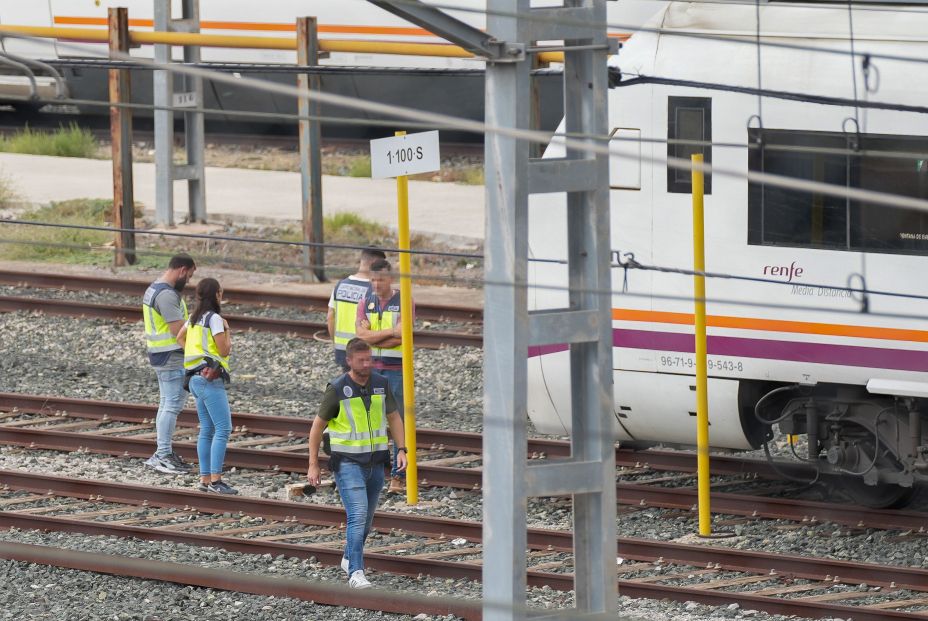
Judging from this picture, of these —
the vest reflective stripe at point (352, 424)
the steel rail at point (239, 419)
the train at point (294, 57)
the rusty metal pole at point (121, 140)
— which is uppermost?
the train at point (294, 57)

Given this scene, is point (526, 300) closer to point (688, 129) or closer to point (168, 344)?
point (688, 129)

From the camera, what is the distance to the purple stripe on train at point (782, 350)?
394 inches

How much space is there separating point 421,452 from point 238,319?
4229 millimetres

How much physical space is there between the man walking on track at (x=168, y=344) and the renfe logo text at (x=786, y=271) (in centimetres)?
410

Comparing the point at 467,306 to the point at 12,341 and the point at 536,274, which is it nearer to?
the point at 12,341

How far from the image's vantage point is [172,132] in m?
20.0

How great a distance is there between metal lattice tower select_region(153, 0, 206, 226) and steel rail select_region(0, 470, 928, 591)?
8.57 meters

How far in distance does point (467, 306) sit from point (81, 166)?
10222 millimetres

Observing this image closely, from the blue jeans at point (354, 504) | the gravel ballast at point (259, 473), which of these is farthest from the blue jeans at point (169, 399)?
the blue jeans at point (354, 504)

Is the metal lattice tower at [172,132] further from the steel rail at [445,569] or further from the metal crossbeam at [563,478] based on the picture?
the metal crossbeam at [563,478]

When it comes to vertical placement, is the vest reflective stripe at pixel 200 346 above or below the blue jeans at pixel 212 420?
above

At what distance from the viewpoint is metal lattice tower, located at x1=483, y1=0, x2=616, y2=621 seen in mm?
6402

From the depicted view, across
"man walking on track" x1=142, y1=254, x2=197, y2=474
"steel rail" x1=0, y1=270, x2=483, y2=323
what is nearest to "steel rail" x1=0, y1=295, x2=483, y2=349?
"steel rail" x1=0, y1=270, x2=483, y2=323

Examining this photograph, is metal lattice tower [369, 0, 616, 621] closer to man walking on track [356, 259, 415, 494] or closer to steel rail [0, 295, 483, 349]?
man walking on track [356, 259, 415, 494]
